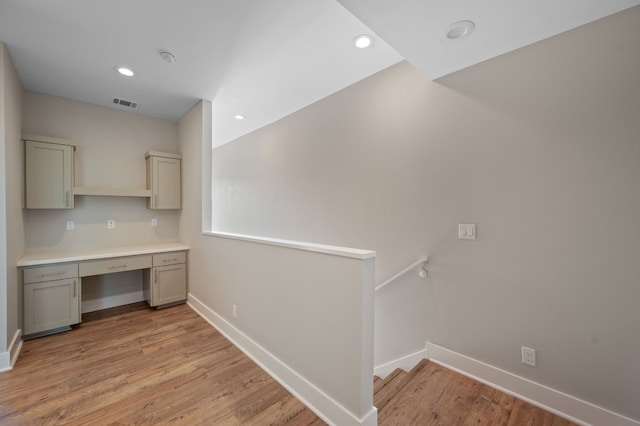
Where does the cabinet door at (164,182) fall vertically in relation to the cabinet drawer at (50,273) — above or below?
above

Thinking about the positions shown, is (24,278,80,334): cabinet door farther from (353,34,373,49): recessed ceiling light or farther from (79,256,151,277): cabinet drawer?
(353,34,373,49): recessed ceiling light

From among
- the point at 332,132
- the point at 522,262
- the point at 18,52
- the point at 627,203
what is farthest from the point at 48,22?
the point at 627,203

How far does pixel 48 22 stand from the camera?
6.39 ft

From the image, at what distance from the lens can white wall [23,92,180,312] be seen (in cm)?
309

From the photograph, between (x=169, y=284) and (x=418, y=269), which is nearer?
(x=418, y=269)

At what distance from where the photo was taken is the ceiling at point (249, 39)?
154 centimetres

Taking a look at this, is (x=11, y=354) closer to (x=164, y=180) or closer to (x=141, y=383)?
(x=141, y=383)

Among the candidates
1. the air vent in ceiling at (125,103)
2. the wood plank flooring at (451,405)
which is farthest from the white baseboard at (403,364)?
the air vent in ceiling at (125,103)

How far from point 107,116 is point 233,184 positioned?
218 cm

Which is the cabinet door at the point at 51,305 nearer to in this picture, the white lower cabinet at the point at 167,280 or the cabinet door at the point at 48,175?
the white lower cabinet at the point at 167,280

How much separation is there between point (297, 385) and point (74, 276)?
2776mm

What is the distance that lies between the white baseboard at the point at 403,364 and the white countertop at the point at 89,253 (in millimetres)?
2892

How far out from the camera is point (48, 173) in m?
2.88

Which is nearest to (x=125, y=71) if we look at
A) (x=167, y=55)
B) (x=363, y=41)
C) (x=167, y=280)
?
(x=167, y=55)
